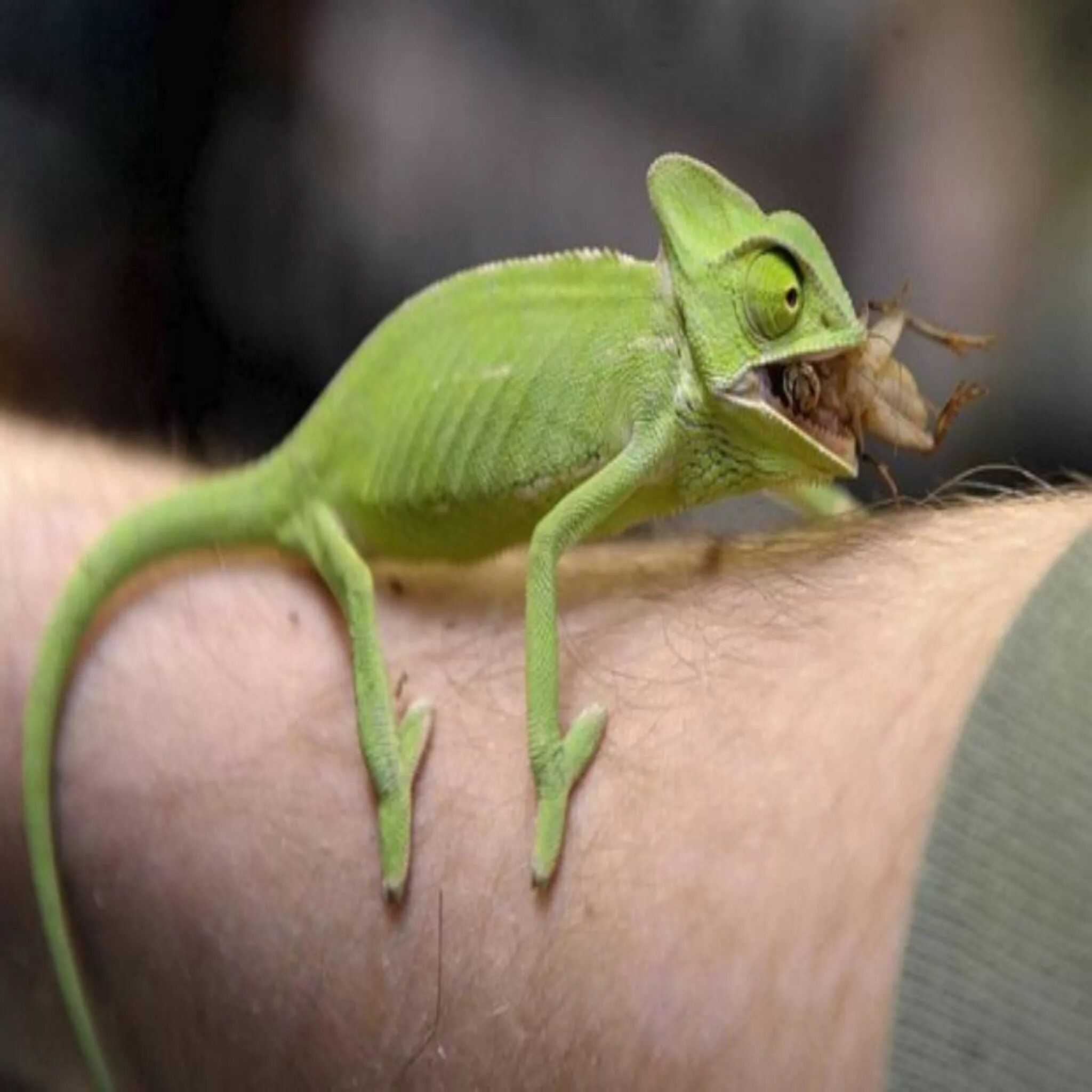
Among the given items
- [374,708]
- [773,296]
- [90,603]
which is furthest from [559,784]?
[90,603]

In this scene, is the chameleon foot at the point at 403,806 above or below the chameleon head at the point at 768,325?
below

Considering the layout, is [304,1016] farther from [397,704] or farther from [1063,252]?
[1063,252]

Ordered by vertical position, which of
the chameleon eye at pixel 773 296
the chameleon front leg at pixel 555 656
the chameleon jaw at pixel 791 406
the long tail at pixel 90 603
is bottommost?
the long tail at pixel 90 603

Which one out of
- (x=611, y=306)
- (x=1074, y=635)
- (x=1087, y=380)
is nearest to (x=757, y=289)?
(x=611, y=306)

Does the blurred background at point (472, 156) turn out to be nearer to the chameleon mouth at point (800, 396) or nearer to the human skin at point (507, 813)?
the human skin at point (507, 813)

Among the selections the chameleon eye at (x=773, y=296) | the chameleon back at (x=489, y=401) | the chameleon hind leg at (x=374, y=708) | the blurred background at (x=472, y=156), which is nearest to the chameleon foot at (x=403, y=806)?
the chameleon hind leg at (x=374, y=708)

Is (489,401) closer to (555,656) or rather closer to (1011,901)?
(555,656)
